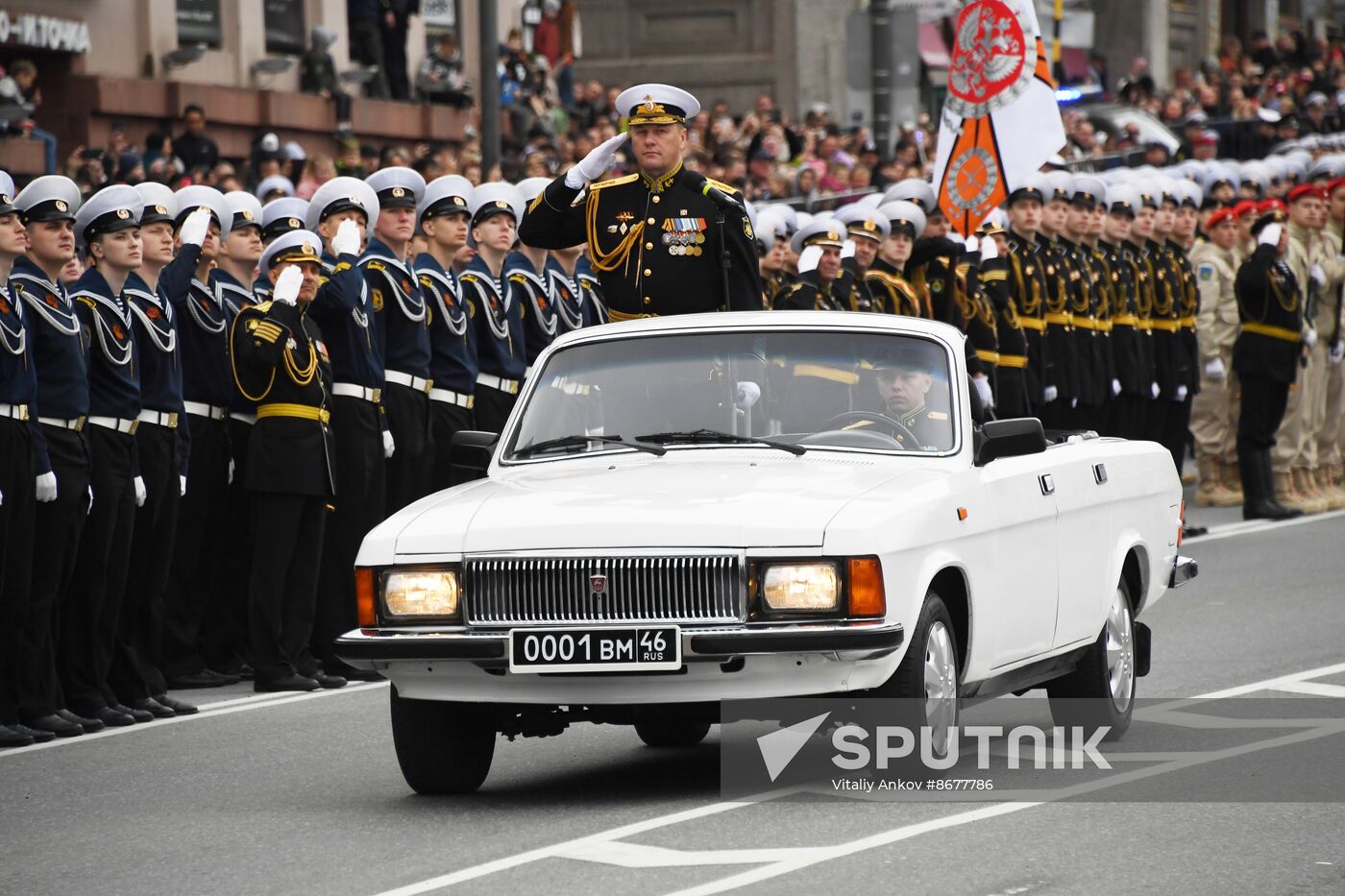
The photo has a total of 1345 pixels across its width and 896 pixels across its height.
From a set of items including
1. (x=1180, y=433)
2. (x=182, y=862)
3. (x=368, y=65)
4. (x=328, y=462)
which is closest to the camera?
(x=182, y=862)

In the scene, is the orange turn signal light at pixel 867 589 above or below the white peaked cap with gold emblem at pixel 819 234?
below

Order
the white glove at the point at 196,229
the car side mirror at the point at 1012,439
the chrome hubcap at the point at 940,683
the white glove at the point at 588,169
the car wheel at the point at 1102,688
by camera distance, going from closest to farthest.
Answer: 1. the chrome hubcap at the point at 940,683
2. the car side mirror at the point at 1012,439
3. the car wheel at the point at 1102,688
4. the white glove at the point at 588,169
5. the white glove at the point at 196,229

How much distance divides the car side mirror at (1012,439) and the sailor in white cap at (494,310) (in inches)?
202

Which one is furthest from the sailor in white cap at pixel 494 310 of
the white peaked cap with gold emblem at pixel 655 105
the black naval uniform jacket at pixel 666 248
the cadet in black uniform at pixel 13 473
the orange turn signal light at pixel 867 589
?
the orange turn signal light at pixel 867 589

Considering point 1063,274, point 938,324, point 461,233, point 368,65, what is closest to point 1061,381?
point 1063,274

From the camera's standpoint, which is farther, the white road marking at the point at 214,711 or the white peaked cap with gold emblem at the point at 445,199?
the white peaked cap with gold emblem at the point at 445,199

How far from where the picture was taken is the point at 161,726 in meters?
11.3

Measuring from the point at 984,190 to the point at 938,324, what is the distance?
7.16m

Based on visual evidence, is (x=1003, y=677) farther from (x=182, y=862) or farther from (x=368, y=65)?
(x=368, y=65)

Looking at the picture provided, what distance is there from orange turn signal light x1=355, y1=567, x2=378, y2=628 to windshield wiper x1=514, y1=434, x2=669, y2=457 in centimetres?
110

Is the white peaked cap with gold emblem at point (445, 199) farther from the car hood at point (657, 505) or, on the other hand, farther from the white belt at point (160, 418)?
the car hood at point (657, 505)

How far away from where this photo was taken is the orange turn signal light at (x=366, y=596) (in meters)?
8.58

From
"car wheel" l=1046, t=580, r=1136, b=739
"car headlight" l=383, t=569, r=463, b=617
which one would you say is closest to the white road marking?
"car headlight" l=383, t=569, r=463, b=617

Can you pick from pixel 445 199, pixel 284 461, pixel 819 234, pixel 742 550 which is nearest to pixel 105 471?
pixel 284 461
